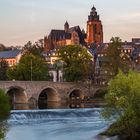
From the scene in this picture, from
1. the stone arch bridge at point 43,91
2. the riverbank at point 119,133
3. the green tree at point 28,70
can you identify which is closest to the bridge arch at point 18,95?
the stone arch bridge at point 43,91

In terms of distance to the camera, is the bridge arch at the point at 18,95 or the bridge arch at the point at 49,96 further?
the bridge arch at the point at 49,96

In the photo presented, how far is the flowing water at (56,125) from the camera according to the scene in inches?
2141

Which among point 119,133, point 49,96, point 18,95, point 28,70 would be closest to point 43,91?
point 49,96

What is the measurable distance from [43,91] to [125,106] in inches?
2453

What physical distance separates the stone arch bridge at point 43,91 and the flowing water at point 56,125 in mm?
25343

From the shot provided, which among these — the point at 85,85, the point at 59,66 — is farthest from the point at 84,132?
the point at 59,66

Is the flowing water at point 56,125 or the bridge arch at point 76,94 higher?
the bridge arch at point 76,94

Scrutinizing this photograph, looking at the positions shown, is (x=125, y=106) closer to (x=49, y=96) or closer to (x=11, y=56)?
A: (x=49, y=96)

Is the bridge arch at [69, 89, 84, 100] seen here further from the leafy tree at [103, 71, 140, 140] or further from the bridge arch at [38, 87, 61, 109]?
the leafy tree at [103, 71, 140, 140]

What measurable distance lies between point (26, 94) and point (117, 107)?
178ft

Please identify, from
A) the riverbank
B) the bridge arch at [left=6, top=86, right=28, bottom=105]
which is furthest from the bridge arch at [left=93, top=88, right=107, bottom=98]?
the riverbank

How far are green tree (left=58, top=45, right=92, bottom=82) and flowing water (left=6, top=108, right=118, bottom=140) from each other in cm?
3394

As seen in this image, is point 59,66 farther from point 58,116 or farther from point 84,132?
point 84,132

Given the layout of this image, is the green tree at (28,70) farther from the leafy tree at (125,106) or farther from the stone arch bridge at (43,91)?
the leafy tree at (125,106)
